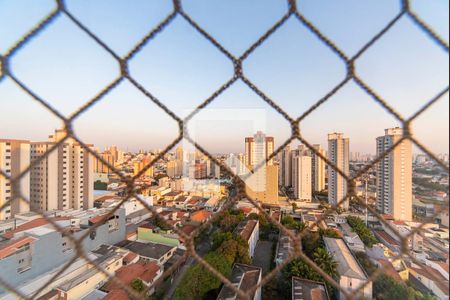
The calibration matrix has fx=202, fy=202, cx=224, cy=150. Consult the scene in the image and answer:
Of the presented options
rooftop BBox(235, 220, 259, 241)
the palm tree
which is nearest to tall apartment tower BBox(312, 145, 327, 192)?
rooftop BBox(235, 220, 259, 241)

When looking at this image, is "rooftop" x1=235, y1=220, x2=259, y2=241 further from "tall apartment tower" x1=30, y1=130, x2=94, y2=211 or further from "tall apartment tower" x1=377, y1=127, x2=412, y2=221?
"tall apartment tower" x1=30, y1=130, x2=94, y2=211


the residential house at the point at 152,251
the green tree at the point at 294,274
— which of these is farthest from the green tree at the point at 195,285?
the residential house at the point at 152,251

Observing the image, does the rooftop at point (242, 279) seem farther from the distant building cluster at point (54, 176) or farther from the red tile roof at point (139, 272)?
the distant building cluster at point (54, 176)

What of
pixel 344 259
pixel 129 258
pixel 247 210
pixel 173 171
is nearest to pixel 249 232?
pixel 344 259

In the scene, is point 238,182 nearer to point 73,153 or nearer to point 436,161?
point 436,161

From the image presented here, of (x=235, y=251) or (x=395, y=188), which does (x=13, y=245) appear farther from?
(x=395, y=188)
